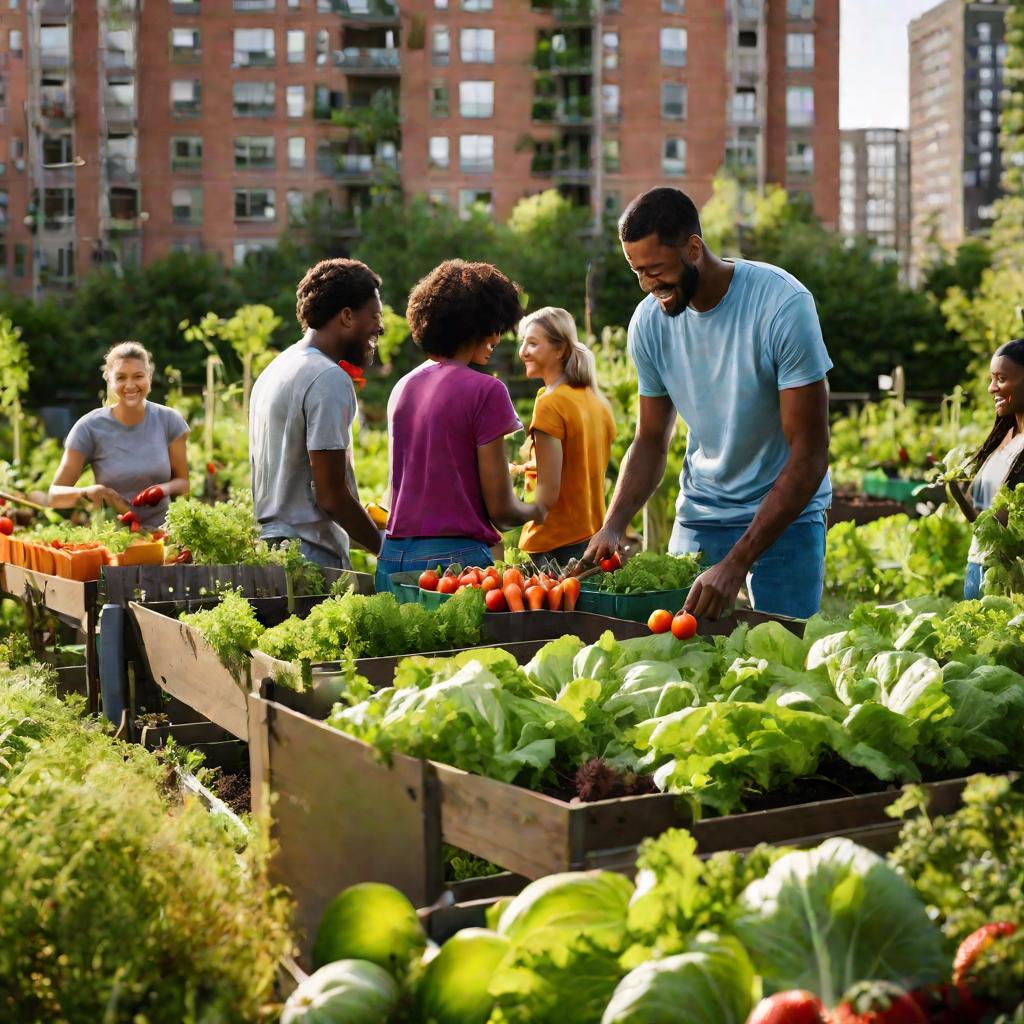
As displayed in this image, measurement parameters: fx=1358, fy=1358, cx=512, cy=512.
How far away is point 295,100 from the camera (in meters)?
54.0

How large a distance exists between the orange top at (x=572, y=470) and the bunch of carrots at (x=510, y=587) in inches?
55.5

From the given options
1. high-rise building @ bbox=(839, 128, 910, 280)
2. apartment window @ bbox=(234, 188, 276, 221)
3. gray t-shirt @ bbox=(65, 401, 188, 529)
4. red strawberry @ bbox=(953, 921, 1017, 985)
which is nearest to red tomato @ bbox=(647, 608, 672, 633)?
red strawberry @ bbox=(953, 921, 1017, 985)

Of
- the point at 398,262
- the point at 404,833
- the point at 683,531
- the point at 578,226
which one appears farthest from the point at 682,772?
the point at 578,226

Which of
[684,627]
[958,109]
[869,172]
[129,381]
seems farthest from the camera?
[869,172]

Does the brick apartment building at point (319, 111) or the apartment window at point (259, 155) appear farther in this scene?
the apartment window at point (259, 155)

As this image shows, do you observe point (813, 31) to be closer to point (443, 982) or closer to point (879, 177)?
point (443, 982)

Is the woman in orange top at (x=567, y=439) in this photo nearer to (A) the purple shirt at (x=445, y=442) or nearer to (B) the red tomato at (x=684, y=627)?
(A) the purple shirt at (x=445, y=442)

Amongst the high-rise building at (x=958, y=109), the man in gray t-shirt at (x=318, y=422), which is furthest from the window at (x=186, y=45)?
the high-rise building at (x=958, y=109)

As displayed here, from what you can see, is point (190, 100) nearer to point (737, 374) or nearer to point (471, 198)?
point (471, 198)

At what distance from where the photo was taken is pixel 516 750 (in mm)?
2451

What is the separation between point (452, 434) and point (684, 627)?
55.2 inches

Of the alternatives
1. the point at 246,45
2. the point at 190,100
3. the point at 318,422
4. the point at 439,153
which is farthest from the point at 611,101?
the point at 318,422

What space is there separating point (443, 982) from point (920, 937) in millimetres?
688

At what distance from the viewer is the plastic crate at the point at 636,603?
3.82 metres
